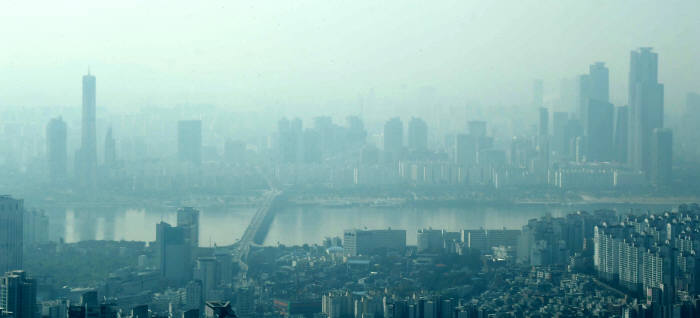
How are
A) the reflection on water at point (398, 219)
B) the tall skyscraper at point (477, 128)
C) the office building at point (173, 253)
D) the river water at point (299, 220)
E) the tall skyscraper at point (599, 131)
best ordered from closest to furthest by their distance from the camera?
the office building at point (173, 253)
the river water at point (299, 220)
the reflection on water at point (398, 219)
the tall skyscraper at point (599, 131)
the tall skyscraper at point (477, 128)

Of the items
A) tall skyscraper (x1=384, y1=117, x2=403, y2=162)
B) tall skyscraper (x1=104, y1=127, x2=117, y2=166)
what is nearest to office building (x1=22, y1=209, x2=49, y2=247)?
tall skyscraper (x1=104, y1=127, x2=117, y2=166)

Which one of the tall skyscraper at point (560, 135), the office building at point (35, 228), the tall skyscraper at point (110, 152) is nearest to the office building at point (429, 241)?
the office building at point (35, 228)

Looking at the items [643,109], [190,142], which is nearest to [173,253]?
[190,142]

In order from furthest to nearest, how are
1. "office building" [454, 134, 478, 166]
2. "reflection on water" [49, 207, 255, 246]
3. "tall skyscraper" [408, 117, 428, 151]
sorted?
"office building" [454, 134, 478, 166], "tall skyscraper" [408, 117, 428, 151], "reflection on water" [49, 207, 255, 246]

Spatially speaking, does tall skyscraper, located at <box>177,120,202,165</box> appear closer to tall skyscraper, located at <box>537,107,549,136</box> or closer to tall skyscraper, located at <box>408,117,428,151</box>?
tall skyscraper, located at <box>408,117,428,151</box>

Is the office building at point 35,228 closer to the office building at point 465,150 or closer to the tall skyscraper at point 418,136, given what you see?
the tall skyscraper at point 418,136
